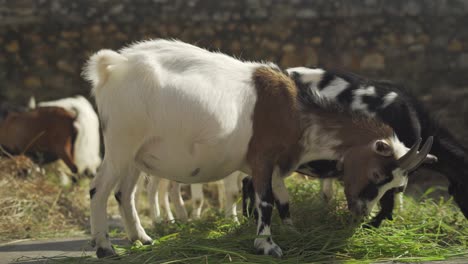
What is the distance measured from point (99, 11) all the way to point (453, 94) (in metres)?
5.51

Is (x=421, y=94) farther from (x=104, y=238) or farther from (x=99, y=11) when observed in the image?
(x=104, y=238)

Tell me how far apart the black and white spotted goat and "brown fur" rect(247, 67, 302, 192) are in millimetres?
779

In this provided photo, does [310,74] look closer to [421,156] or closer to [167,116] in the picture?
[421,156]

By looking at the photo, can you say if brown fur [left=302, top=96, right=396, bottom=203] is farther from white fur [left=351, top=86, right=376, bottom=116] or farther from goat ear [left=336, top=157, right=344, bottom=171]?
white fur [left=351, top=86, right=376, bottom=116]

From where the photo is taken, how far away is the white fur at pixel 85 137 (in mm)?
10375

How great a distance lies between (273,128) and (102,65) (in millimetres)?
1333

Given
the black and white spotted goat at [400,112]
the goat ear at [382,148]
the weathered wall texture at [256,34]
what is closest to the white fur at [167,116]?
the goat ear at [382,148]

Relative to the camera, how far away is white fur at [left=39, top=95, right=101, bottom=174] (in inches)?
408

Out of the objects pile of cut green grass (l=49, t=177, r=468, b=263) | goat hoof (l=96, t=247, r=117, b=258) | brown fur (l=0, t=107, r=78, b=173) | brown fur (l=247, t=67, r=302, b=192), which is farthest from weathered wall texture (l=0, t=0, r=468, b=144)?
goat hoof (l=96, t=247, r=117, b=258)

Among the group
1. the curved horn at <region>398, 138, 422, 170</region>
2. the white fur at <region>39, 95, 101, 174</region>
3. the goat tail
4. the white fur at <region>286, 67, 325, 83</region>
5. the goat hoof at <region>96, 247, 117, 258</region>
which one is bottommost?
the white fur at <region>39, 95, 101, 174</region>

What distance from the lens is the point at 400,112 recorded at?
659cm

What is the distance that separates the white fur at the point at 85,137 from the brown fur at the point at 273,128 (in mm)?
5318

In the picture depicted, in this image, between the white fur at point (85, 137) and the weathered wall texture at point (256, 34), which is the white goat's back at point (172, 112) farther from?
the weathered wall texture at point (256, 34)

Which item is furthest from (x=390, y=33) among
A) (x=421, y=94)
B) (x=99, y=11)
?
(x=99, y=11)
